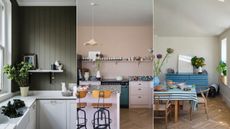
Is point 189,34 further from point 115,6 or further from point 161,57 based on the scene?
point 115,6

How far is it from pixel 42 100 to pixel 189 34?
7.52 ft

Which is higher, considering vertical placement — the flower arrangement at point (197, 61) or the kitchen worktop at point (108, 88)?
the flower arrangement at point (197, 61)

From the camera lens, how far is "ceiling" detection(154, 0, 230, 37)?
5.88 ft

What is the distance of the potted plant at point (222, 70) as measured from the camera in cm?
195

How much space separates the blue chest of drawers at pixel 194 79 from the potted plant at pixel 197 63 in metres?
0.04

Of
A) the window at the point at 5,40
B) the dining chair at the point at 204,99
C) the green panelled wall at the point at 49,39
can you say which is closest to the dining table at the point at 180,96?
the dining chair at the point at 204,99

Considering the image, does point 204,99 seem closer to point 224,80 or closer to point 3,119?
point 224,80

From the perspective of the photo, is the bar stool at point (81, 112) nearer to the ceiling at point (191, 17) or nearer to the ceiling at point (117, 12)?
the ceiling at point (117, 12)

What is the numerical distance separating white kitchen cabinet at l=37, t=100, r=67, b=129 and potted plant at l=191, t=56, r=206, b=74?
2.02 m

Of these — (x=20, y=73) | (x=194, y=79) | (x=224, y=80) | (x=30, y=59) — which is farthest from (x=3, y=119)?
(x=224, y=80)

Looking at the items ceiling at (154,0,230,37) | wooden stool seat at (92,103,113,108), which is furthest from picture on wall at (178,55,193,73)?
wooden stool seat at (92,103,113,108)

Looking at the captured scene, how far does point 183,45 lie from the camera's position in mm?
1820

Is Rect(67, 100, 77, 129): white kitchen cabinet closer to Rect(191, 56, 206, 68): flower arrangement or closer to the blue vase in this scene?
the blue vase

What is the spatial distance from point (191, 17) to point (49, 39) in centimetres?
231
